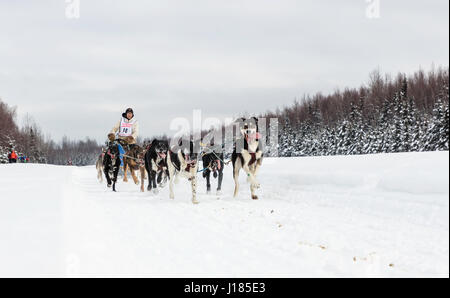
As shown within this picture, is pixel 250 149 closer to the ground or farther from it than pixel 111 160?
farther from it

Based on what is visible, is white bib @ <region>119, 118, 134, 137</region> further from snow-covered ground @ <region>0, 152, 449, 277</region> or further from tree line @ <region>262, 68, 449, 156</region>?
tree line @ <region>262, 68, 449, 156</region>

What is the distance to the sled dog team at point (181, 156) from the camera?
8.91 m

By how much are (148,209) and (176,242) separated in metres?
3.10

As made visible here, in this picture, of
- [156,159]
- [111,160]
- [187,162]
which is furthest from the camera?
[111,160]

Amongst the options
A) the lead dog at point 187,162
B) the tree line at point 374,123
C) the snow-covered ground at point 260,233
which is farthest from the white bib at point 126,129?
the tree line at point 374,123

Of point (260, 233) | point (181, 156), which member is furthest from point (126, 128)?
point (260, 233)

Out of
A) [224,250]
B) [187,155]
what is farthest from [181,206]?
[224,250]

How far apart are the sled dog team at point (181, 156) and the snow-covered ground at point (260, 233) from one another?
105cm

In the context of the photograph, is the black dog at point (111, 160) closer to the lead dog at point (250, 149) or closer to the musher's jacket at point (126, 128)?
the musher's jacket at point (126, 128)

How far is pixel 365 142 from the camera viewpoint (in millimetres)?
53219

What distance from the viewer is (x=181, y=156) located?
30.7 ft

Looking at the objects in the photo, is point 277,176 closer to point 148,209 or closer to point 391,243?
point 148,209

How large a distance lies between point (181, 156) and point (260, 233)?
4435 millimetres

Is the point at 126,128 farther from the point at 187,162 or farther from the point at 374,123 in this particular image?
the point at 374,123
